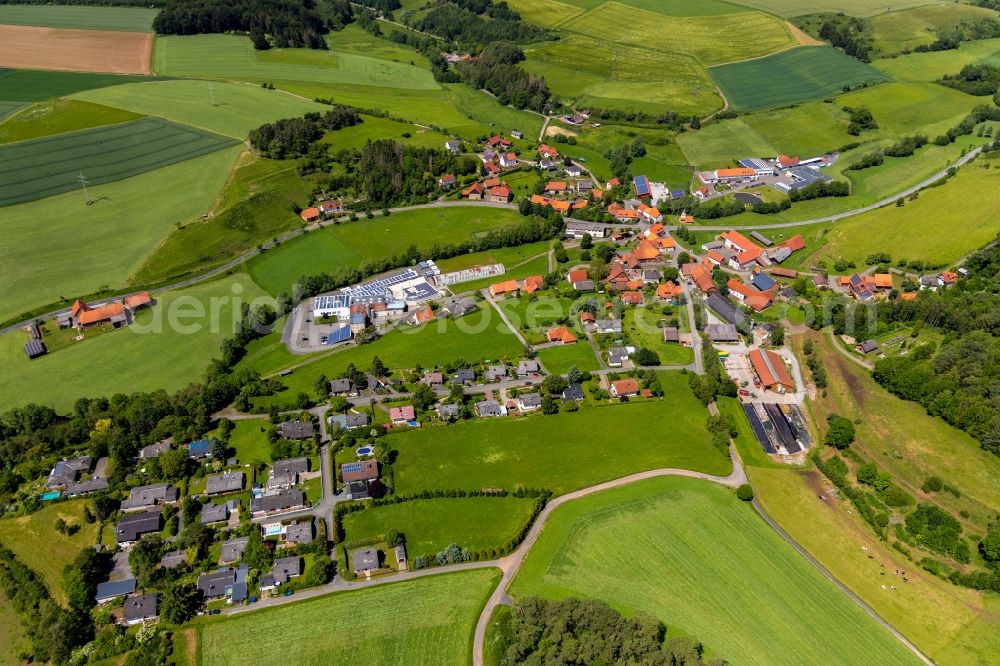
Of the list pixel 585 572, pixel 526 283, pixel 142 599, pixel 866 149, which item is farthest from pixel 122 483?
pixel 866 149

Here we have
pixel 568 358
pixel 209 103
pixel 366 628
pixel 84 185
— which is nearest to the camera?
pixel 366 628

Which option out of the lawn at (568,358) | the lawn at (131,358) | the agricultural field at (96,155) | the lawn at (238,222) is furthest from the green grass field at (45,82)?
the lawn at (568,358)

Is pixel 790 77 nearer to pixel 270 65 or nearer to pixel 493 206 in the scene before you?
pixel 493 206

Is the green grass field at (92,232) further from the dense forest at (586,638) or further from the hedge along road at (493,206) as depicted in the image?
the dense forest at (586,638)

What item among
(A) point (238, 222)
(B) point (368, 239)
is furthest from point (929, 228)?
(A) point (238, 222)

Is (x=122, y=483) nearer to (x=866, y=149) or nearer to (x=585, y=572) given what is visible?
(x=585, y=572)

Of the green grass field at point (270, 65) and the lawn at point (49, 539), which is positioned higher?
the green grass field at point (270, 65)

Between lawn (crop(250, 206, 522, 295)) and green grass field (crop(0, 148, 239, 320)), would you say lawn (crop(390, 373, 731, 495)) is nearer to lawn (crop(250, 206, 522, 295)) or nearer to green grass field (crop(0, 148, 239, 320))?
lawn (crop(250, 206, 522, 295))
